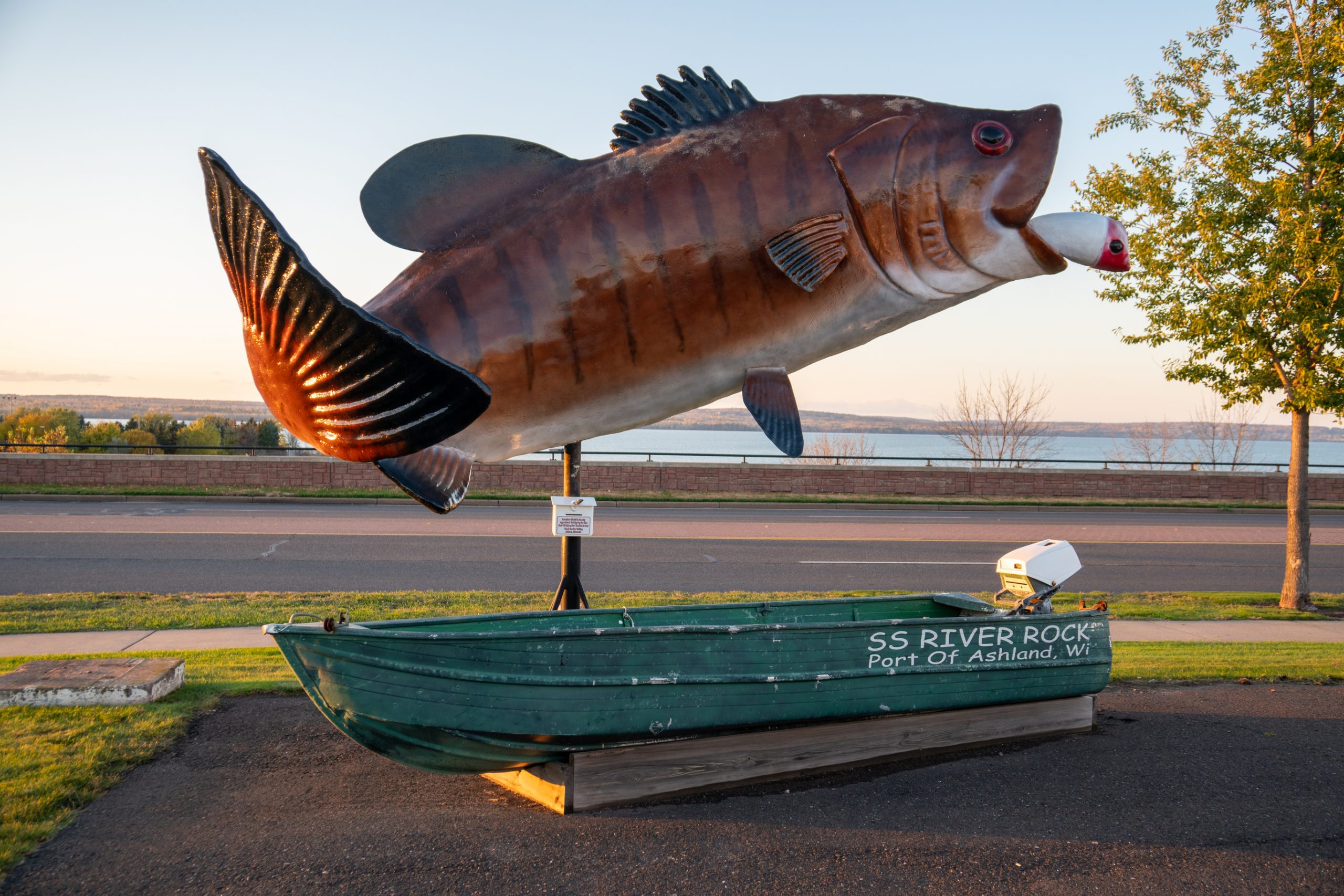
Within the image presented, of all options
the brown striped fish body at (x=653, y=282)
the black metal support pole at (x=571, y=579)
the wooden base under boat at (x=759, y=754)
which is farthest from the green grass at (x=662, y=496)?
the brown striped fish body at (x=653, y=282)

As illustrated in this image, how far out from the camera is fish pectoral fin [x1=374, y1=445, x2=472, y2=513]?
2.17 m

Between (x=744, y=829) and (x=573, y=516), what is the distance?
198 cm

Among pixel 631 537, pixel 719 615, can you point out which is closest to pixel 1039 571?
pixel 719 615

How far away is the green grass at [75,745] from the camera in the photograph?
15.3 feet

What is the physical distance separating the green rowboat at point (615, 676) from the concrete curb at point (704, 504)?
52.1ft

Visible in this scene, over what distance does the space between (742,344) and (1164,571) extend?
572 inches

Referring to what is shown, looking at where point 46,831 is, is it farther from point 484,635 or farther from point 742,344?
point 742,344

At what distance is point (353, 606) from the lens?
9625 millimetres

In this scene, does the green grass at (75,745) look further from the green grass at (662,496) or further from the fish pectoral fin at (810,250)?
the green grass at (662,496)

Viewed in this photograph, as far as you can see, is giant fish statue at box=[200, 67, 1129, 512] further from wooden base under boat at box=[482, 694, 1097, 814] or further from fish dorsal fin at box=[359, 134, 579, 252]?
wooden base under boat at box=[482, 694, 1097, 814]

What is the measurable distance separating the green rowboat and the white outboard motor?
9.5 inches

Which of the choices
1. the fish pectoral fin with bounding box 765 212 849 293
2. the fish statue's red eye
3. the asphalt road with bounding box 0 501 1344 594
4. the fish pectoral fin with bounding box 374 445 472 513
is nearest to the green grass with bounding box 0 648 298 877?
the fish pectoral fin with bounding box 374 445 472 513

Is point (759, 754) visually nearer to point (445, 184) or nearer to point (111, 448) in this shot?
point (445, 184)

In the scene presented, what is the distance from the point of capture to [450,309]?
6.72ft
